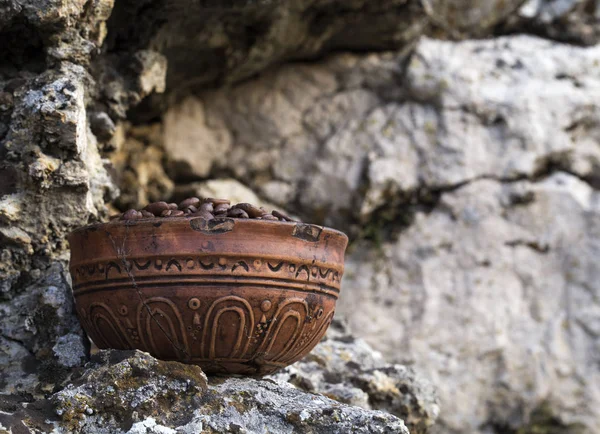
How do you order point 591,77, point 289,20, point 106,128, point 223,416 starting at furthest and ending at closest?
1. point 591,77
2. point 289,20
3. point 106,128
4. point 223,416

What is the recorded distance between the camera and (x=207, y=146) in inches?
167

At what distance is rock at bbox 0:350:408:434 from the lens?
1867mm

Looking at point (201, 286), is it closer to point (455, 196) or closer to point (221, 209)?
point (221, 209)

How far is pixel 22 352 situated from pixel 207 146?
82.4 inches

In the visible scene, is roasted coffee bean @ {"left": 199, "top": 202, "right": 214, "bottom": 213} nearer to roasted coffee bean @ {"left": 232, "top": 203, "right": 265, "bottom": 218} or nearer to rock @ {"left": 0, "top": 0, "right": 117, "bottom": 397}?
roasted coffee bean @ {"left": 232, "top": 203, "right": 265, "bottom": 218}

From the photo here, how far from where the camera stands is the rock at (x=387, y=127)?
13.5 ft

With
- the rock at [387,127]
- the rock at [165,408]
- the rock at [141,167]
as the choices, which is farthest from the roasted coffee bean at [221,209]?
the rock at [387,127]

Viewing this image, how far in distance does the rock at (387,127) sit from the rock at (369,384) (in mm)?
1214

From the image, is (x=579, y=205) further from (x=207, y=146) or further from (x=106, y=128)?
(x=106, y=128)

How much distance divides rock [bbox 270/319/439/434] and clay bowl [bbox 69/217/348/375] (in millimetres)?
561

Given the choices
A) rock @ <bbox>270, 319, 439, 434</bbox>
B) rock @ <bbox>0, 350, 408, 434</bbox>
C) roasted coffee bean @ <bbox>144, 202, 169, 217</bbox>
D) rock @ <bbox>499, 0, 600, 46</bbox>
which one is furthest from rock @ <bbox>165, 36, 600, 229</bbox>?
rock @ <bbox>0, 350, 408, 434</bbox>

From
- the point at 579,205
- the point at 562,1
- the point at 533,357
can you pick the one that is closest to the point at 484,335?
the point at 533,357

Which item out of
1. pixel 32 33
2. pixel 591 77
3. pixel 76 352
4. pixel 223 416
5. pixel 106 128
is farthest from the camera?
pixel 591 77

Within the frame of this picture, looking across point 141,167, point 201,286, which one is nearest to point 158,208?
point 201,286
